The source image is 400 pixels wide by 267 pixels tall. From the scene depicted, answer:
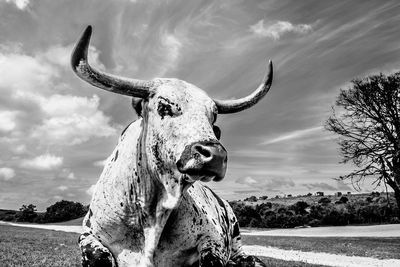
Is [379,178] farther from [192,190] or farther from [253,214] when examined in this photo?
[253,214]

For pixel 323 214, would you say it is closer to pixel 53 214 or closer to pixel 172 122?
pixel 53 214

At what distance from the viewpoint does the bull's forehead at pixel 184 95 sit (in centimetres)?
362

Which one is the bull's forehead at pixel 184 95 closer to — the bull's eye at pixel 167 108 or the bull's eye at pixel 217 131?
the bull's eye at pixel 167 108

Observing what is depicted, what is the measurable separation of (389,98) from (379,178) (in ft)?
16.2

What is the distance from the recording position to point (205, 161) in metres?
2.92

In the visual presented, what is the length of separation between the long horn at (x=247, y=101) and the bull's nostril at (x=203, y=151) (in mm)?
1416

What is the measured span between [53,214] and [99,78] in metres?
61.1

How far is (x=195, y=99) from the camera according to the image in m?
3.69

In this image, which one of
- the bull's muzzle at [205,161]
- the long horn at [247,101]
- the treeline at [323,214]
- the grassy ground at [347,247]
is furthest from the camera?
the treeline at [323,214]

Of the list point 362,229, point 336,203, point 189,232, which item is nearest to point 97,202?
point 189,232

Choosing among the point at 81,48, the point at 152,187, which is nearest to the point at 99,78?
the point at 81,48

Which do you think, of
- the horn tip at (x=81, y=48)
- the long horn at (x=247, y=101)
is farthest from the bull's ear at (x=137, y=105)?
the long horn at (x=247, y=101)

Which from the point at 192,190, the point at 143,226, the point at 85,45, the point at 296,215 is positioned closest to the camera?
the point at 85,45

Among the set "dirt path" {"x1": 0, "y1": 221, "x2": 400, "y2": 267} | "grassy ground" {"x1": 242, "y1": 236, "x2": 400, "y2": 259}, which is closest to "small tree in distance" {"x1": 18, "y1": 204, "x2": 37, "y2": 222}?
"dirt path" {"x1": 0, "y1": 221, "x2": 400, "y2": 267}
